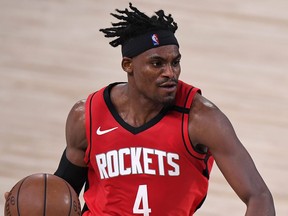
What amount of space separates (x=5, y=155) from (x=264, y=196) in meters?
2.76

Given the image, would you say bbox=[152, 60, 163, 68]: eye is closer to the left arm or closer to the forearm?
the left arm

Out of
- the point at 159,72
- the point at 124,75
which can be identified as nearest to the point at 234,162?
the point at 159,72

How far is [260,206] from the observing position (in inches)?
159

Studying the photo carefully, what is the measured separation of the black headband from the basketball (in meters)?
0.71

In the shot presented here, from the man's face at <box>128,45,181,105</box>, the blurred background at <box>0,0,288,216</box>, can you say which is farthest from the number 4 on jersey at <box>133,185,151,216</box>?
the blurred background at <box>0,0,288,216</box>

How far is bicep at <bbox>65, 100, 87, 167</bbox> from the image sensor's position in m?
4.46

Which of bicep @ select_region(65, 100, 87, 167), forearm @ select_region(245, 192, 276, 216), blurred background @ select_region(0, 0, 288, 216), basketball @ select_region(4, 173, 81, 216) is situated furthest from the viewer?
blurred background @ select_region(0, 0, 288, 216)

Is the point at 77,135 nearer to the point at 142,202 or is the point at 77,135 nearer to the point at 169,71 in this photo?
the point at 142,202

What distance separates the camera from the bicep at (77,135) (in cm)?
446

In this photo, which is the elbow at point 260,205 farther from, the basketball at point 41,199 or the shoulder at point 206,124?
the basketball at point 41,199

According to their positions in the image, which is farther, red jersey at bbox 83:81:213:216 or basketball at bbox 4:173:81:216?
red jersey at bbox 83:81:213:216

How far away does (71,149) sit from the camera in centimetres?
455

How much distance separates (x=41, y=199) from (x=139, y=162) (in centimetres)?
70

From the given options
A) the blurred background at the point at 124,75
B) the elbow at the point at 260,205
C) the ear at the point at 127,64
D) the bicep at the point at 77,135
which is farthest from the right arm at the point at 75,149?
the blurred background at the point at 124,75
